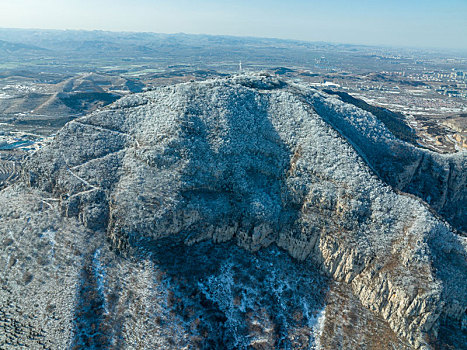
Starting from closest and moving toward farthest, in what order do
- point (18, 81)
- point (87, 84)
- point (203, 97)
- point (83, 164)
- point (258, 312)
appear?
1. point (258, 312)
2. point (83, 164)
3. point (203, 97)
4. point (87, 84)
5. point (18, 81)

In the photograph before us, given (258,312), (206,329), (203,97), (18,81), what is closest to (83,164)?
(203,97)

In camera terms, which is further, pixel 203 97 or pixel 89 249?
pixel 203 97

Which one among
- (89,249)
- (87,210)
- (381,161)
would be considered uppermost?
(381,161)

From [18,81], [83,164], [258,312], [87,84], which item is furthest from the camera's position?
[18,81]

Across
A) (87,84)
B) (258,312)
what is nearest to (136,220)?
(258,312)

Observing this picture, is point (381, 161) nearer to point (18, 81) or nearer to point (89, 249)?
point (89, 249)

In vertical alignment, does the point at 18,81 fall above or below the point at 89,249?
above

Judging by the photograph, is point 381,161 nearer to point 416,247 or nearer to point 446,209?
point 446,209
